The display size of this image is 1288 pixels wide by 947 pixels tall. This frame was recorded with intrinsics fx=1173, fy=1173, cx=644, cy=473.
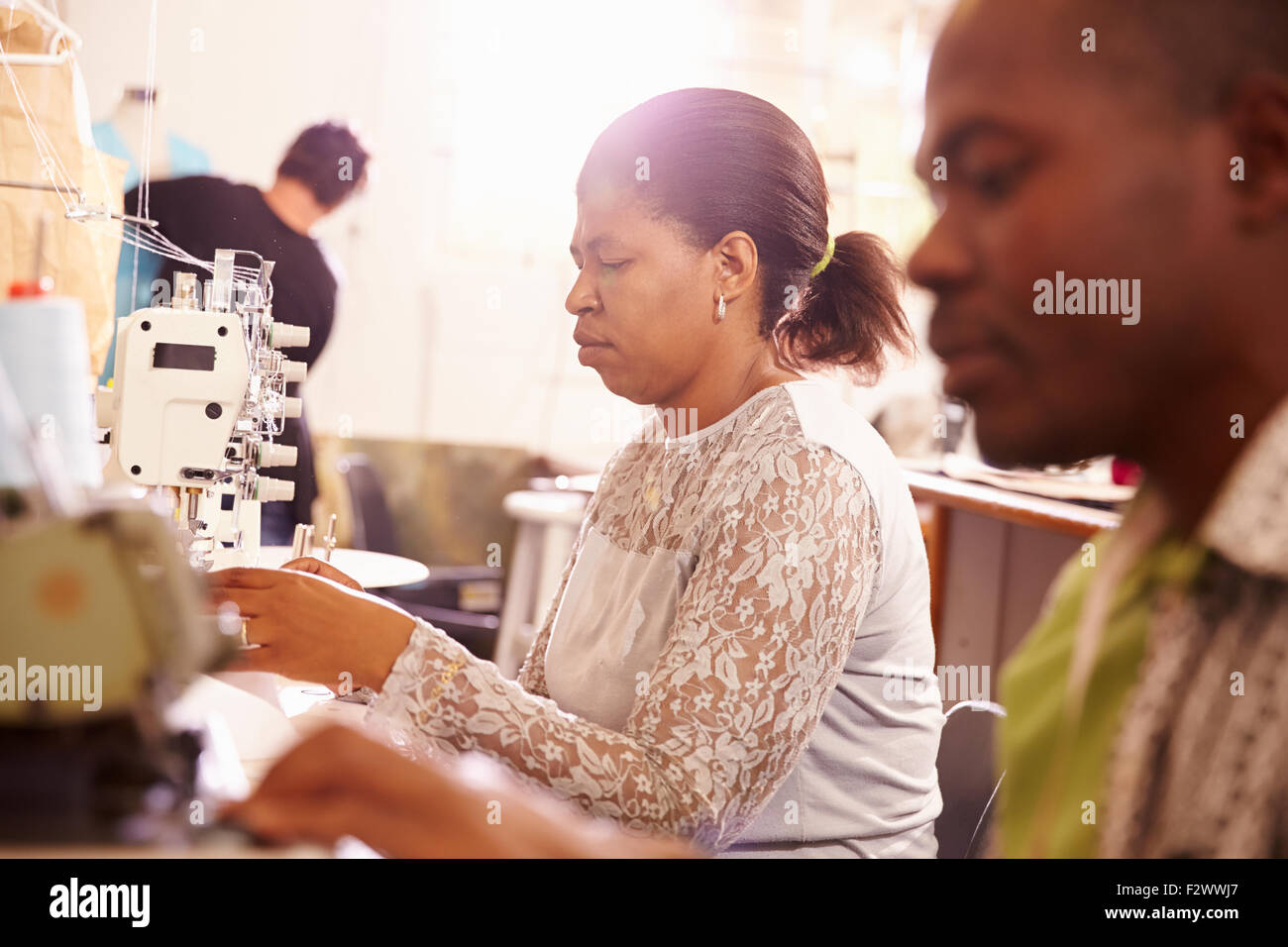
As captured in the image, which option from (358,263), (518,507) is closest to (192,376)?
(518,507)

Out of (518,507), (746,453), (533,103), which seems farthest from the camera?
(533,103)

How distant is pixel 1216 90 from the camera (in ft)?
1.58

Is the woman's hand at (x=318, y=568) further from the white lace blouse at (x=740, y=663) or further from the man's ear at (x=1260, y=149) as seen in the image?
the man's ear at (x=1260, y=149)

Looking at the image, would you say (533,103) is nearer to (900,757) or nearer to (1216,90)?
(900,757)

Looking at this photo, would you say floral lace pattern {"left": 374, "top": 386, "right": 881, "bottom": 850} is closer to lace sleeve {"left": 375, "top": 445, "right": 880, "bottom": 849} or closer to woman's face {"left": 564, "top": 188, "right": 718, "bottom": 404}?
lace sleeve {"left": 375, "top": 445, "right": 880, "bottom": 849}

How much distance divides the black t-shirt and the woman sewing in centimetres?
29

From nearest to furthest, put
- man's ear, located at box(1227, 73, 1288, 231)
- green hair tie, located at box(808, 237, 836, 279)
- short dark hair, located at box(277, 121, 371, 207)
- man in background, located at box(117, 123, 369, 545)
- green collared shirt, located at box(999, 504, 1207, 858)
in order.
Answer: man's ear, located at box(1227, 73, 1288, 231), green collared shirt, located at box(999, 504, 1207, 858), man in background, located at box(117, 123, 369, 545), green hair tie, located at box(808, 237, 836, 279), short dark hair, located at box(277, 121, 371, 207)

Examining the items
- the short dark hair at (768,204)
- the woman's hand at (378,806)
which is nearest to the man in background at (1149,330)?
the woman's hand at (378,806)

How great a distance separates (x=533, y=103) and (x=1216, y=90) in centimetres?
368

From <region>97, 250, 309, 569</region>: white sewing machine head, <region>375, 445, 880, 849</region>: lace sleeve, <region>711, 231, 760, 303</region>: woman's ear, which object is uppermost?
<region>711, 231, 760, 303</region>: woman's ear

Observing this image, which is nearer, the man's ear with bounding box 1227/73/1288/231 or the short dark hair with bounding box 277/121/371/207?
the man's ear with bounding box 1227/73/1288/231

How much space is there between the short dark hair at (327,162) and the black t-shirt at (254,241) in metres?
0.19

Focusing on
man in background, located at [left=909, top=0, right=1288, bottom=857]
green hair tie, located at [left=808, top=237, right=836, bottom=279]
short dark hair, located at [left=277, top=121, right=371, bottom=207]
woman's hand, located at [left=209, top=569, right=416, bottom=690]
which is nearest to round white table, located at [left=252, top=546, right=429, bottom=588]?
woman's hand, located at [left=209, top=569, right=416, bottom=690]

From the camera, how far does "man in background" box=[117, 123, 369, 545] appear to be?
1149 millimetres
